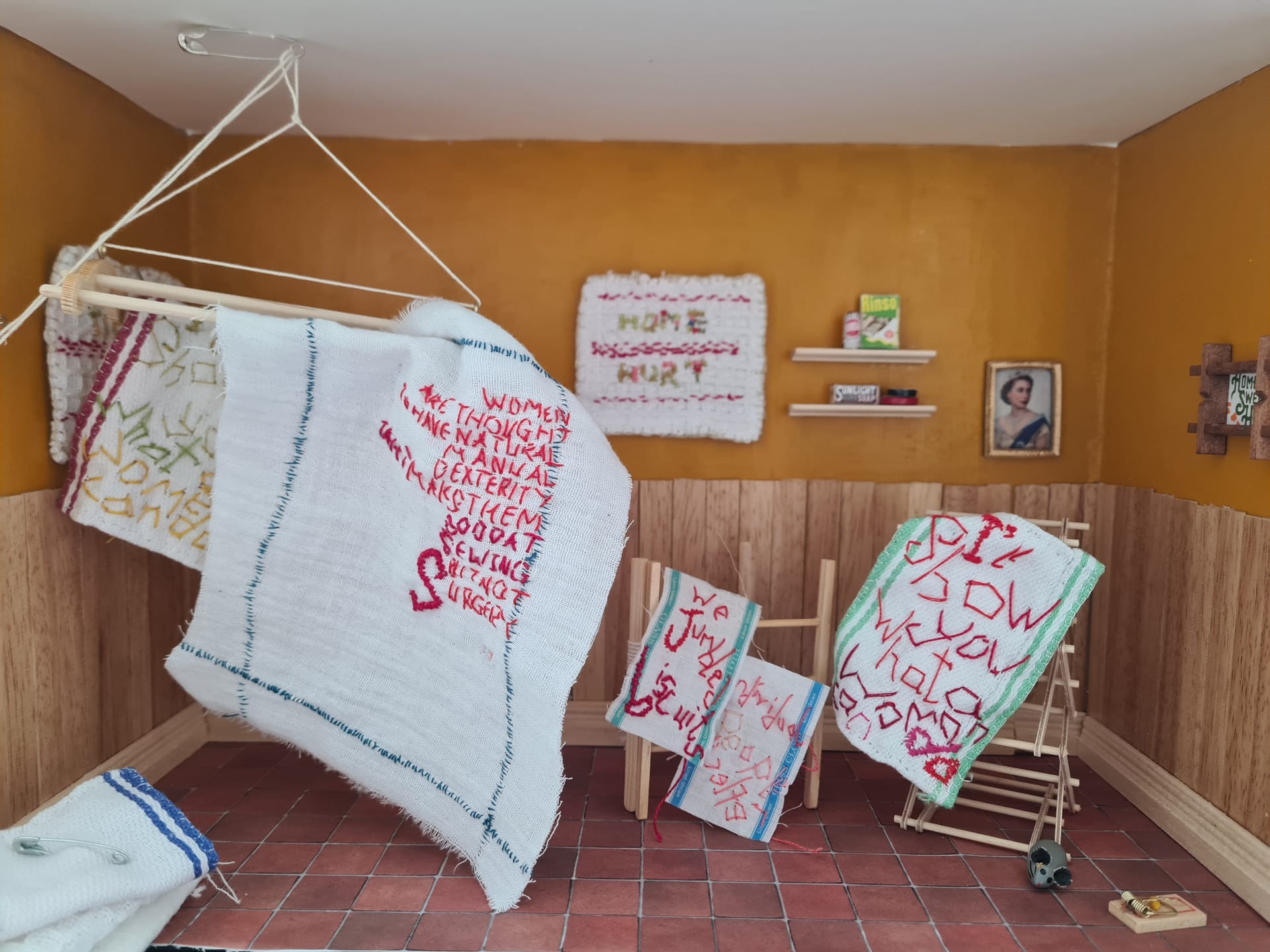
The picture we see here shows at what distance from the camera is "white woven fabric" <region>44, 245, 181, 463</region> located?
8.21ft

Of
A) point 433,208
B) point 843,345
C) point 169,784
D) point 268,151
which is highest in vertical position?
point 268,151

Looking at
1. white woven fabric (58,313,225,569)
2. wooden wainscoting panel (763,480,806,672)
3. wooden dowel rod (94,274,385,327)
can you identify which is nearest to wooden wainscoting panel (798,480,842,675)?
wooden wainscoting panel (763,480,806,672)

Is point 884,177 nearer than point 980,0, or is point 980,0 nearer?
point 980,0

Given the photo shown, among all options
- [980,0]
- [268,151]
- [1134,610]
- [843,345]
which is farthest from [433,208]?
[1134,610]

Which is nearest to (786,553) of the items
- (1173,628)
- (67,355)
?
(1173,628)

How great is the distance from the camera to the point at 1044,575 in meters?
2.58

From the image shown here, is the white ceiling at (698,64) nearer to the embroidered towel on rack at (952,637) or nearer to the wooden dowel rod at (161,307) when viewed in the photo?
the wooden dowel rod at (161,307)

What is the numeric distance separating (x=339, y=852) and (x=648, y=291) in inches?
84.8

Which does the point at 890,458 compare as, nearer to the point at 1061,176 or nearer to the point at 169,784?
the point at 1061,176

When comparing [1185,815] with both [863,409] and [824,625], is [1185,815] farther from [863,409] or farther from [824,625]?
[863,409]

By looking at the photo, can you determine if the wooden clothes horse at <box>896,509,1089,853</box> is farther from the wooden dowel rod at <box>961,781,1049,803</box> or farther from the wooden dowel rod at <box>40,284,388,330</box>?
the wooden dowel rod at <box>40,284,388,330</box>

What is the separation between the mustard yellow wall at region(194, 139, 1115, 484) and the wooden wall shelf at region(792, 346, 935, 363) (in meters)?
0.07

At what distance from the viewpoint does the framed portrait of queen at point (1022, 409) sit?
3.28 metres

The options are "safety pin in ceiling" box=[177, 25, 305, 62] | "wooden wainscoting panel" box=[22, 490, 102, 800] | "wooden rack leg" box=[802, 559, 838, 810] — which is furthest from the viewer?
"wooden rack leg" box=[802, 559, 838, 810]
